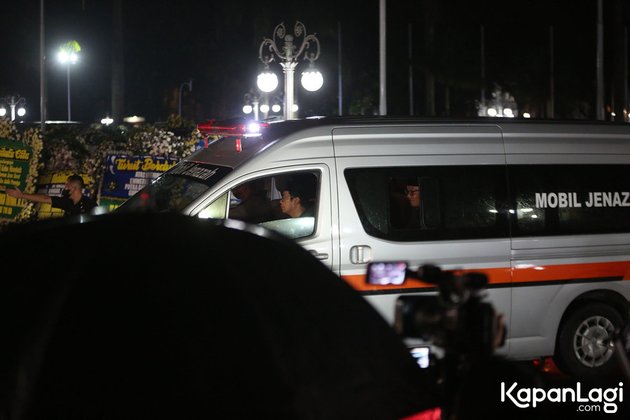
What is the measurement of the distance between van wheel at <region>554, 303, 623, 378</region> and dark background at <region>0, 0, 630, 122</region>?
167 ft

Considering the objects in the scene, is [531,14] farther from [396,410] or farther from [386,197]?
[396,410]

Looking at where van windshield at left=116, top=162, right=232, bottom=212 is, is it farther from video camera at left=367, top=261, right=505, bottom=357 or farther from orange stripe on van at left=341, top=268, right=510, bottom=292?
video camera at left=367, top=261, right=505, bottom=357

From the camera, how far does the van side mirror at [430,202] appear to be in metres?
8.11

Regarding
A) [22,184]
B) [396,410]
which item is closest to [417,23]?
[22,184]

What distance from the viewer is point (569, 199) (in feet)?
27.7

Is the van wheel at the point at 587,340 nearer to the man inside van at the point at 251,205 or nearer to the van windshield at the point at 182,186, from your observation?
the man inside van at the point at 251,205

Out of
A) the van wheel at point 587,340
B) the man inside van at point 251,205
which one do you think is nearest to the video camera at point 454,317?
the man inside van at point 251,205

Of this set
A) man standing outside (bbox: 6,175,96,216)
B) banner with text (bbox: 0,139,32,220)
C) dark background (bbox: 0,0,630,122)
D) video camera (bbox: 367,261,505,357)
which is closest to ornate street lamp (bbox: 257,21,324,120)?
banner with text (bbox: 0,139,32,220)

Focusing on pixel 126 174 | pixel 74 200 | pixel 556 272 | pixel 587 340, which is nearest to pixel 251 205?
pixel 556 272

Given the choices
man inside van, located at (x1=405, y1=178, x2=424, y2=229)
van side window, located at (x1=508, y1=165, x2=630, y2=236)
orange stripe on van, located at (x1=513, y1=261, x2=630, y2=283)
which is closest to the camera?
man inside van, located at (x1=405, y1=178, x2=424, y2=229)

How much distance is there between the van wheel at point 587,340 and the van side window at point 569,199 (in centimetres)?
69

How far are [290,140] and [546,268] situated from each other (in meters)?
2.35

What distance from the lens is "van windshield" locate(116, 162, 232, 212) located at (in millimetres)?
7922

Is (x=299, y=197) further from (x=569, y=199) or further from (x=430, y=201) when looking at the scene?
(x=569, y=199)
